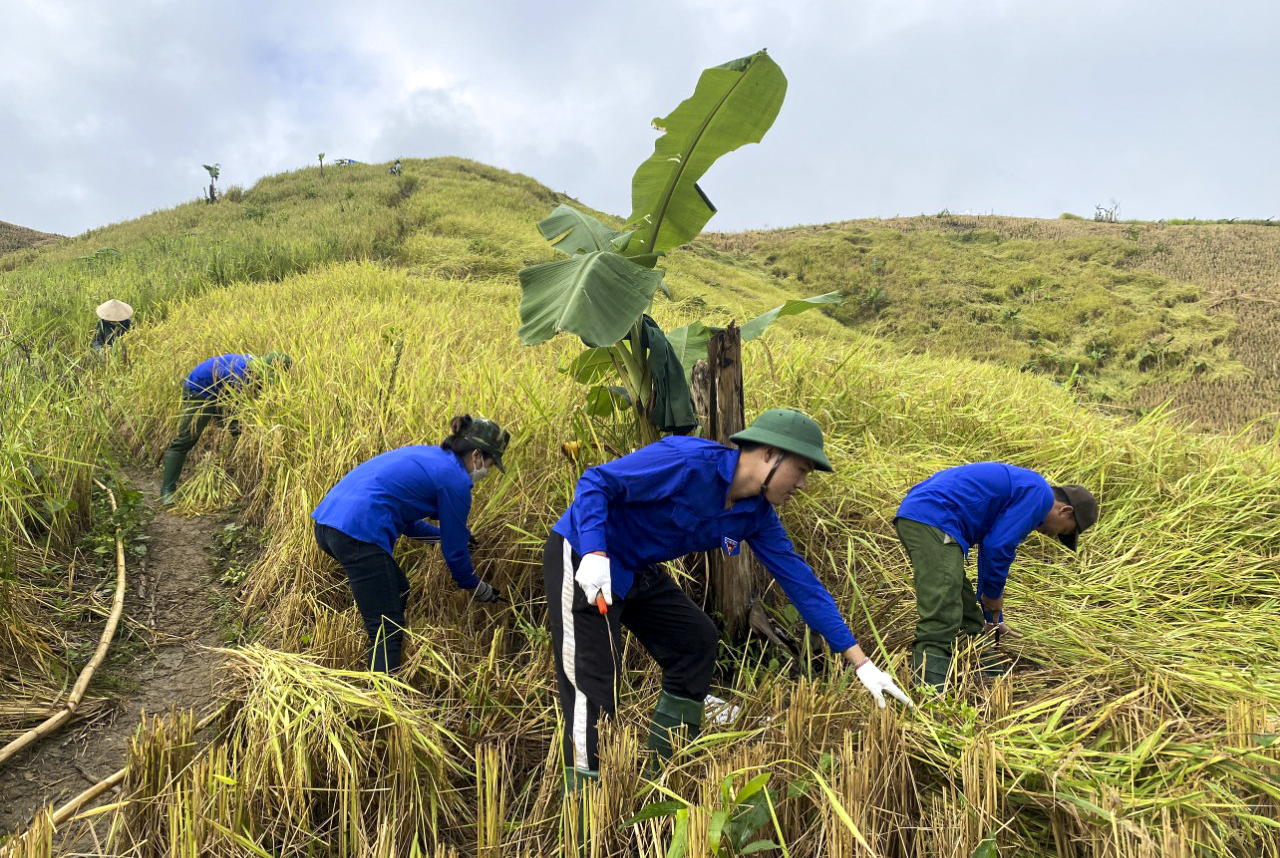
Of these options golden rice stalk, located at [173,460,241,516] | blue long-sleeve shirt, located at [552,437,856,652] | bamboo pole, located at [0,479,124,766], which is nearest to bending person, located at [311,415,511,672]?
blue long-sleeve shirt, located at [552,437,856,652]

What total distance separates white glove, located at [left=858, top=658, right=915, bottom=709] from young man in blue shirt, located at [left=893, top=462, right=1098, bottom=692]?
2.14ft

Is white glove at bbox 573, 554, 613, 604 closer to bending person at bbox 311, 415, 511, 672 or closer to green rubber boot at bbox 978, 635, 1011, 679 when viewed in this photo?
bending person at bbox 311, 415, 511, 672

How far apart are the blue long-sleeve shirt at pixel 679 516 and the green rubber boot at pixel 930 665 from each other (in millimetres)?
608

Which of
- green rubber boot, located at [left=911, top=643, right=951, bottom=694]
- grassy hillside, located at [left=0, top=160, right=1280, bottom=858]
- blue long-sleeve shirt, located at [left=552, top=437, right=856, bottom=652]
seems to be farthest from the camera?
green rubber boot, located at [left=911, top=643, right=951, bottom=694]

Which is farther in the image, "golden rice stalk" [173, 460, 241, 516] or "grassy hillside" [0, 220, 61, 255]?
"grassy hillside" [0, 220, 61, 255]

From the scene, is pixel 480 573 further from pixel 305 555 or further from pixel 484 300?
pixel 484 300

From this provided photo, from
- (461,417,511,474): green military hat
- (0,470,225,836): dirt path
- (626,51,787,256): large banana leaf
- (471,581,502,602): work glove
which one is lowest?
(0,470,225,836): dirt path

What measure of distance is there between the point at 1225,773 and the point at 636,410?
2279 millimetres

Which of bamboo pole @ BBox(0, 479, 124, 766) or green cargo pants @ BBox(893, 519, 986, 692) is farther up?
green cargo pants @ BBox(893, 519, 986, 692)

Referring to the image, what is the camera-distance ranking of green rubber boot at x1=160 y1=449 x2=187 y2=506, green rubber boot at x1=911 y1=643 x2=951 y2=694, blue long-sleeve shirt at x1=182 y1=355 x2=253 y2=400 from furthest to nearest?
blue long-sleeve shirt at x1=182 y1=355 x2=253 y2=400 → green rubber boot at x1=160 y1=449 x2=187 y2=506 → green rubber boot at x1=911 y1=643 x2=951 y2=694

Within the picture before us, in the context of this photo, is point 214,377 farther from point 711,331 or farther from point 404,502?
point 711,331

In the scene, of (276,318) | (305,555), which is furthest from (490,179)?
(305,555)

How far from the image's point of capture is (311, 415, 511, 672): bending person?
2887mm

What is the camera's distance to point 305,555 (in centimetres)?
344
